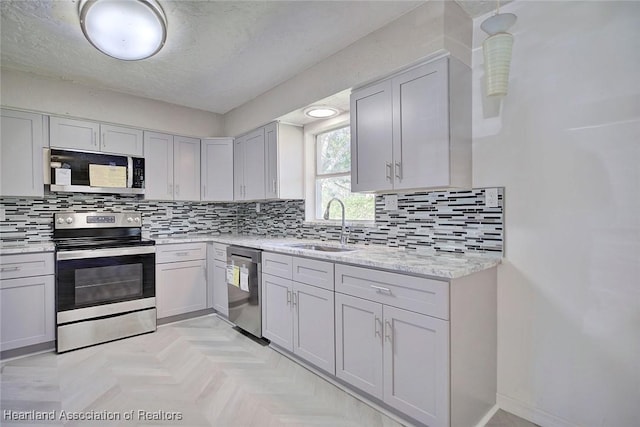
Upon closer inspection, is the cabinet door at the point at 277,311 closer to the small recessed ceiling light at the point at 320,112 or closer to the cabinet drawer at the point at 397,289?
the cabinet drawer at the point at 397,289

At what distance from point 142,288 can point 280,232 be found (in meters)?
1.51

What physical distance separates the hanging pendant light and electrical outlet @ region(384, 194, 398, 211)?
1.06 meters

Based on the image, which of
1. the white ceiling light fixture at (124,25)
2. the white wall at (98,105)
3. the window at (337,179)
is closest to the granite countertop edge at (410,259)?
the window at (337,179)

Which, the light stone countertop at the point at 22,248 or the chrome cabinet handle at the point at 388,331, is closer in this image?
the chrome cabinet handle at the point at 388,331

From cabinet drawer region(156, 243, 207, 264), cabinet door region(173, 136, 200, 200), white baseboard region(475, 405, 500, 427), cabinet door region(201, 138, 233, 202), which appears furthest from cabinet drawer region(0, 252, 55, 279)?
white baseboard region(475, 405, 500, 427)

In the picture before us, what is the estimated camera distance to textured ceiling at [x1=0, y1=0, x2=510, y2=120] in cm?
203

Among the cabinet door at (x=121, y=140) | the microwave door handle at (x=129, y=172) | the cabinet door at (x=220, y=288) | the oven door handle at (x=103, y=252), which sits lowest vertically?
the cabinet door at (x=220, y=288)

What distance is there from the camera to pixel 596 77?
1655 millimetres

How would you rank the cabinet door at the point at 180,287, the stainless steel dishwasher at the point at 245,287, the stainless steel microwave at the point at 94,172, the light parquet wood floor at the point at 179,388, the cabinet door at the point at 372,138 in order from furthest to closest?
the cabinet door at the point at 180,287, the stainless steel microwave at the point at 94,172, the stainless steel dishwasher at the point at 245,287, the cabinet door at the point at 372,138, the light parquet wood floor at the point at 179,388

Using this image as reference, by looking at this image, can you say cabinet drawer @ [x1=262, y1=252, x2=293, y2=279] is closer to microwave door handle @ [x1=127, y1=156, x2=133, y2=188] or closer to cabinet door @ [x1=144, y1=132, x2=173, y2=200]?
cabinet door @ [x1=144, y1=132, x2=173, y2=200]

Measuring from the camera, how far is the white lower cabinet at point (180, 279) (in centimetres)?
335

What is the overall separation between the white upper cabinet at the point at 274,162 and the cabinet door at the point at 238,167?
0.31ft

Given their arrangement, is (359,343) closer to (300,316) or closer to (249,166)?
(300,316)

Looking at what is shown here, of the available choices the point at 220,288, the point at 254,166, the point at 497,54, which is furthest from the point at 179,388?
the point at 497,54
